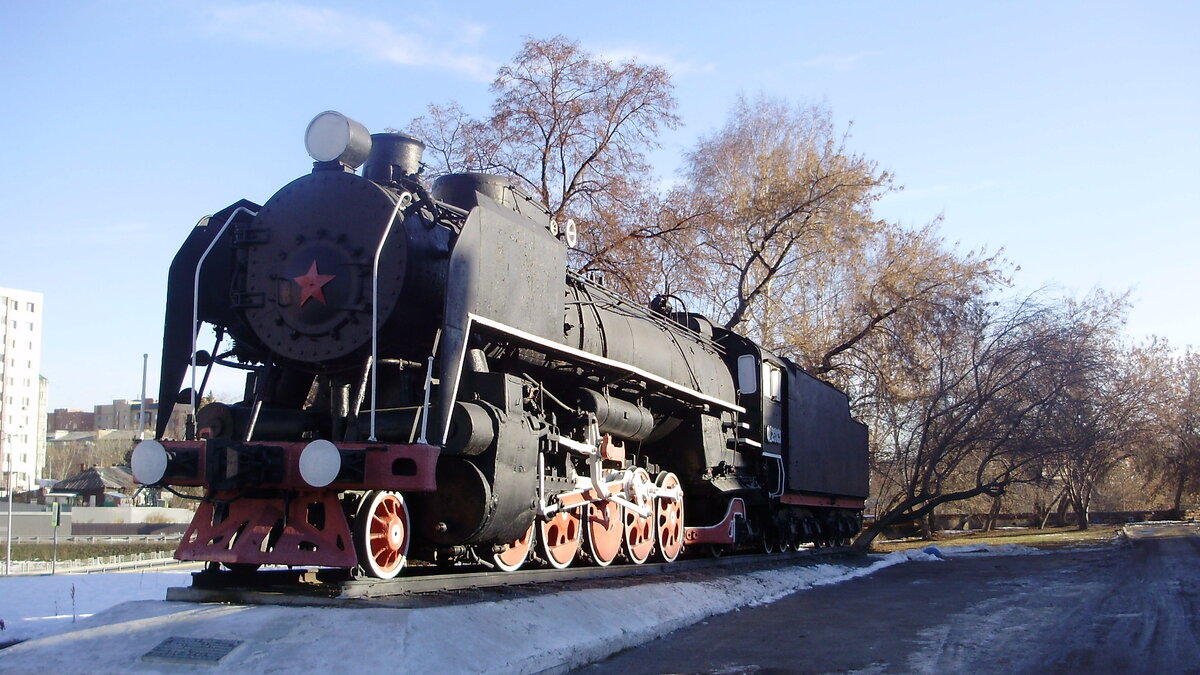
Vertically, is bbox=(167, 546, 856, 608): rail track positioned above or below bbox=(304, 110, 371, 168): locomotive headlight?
below

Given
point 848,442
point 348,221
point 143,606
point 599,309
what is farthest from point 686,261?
point 143,606

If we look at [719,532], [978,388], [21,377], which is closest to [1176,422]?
[978,388]

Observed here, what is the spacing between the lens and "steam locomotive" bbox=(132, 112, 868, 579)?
736cm

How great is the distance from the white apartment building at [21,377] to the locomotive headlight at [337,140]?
314 feet

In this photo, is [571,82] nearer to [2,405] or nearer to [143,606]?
[143,606]

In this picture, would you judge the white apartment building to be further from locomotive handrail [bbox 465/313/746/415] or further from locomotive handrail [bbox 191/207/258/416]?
locomotive handrail [bbox 191/207/258/416]

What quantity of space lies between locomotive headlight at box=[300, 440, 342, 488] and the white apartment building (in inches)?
3819

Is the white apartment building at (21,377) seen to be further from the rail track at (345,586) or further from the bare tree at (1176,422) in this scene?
the rail track at (345,586)

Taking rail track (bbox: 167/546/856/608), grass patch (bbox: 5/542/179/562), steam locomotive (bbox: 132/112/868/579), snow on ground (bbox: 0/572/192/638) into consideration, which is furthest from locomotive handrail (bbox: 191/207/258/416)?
grass patch (bbox: 5/542/179/562)

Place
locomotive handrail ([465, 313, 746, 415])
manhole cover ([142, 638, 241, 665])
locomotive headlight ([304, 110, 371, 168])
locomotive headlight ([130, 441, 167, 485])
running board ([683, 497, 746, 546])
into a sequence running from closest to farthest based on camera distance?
manhole cover ([142, 638, 241, 665]), locomotive headlight ([130, 441, 167, 485]), locomotive handrail ([465, 313, 746, 415]), locomotive headlight ([304, 110, 371, 168]), running board ([683, 497, 746, 546])

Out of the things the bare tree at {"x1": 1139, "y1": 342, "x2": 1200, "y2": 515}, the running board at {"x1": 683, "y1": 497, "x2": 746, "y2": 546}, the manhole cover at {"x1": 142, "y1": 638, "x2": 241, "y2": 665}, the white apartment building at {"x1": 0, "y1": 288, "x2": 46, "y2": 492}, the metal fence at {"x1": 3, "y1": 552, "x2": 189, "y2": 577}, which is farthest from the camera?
the white apartment building at {"x1": 0, "y1": 288, "x2": 46, "y2": 492}

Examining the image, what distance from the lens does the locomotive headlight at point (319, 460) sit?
6941mm

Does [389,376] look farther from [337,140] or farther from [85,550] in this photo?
[85,550]

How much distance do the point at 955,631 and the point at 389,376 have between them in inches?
211
